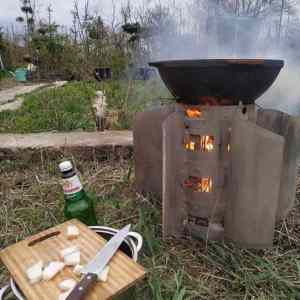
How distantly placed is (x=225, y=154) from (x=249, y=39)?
2.85 feet

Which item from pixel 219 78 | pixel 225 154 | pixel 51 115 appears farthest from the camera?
pixel 51 115

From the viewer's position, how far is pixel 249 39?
159 cm

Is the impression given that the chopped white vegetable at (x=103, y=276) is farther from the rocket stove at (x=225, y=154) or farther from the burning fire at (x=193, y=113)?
the burning fire at (x=193, y=113)

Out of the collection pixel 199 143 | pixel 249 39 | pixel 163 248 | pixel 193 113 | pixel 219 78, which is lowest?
pixel 163 248

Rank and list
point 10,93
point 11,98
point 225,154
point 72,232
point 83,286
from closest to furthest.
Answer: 1. point 83,286
2. point 72,232
3. point 225,154
4. point 11,98
5. point 10,93

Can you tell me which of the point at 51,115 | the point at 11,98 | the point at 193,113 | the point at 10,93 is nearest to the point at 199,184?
the point at 193,113

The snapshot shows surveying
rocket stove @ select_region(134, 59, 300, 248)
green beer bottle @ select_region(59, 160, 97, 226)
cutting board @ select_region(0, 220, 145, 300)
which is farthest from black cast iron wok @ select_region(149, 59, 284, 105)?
cutting board @ select_region(0, 220, 145, 300)

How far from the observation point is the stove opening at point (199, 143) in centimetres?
109

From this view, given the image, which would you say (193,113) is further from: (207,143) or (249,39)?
(249,39)

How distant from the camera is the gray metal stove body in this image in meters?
1.02

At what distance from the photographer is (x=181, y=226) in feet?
4.00

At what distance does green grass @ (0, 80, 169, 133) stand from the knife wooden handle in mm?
2239

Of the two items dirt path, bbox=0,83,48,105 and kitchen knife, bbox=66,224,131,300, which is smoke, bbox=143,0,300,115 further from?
dirt path, bbox=0,83,48,105

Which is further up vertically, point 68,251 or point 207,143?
point 207,143
